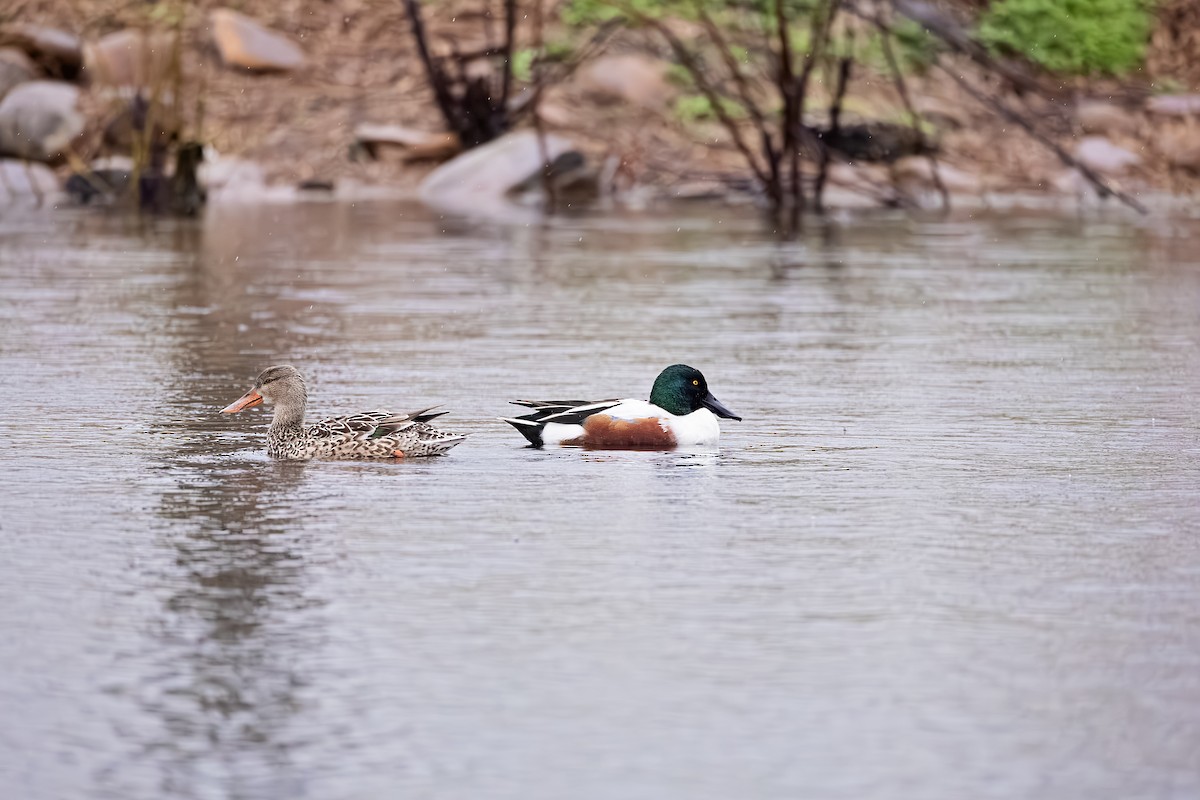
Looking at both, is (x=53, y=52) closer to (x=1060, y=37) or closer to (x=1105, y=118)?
(x=1060, y=37)

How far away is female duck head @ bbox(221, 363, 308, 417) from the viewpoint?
10789 millimetres

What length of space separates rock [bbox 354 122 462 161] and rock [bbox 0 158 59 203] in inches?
169

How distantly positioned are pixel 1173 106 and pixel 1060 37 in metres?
2.55

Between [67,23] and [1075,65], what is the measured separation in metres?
15.2

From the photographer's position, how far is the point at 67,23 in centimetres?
3797

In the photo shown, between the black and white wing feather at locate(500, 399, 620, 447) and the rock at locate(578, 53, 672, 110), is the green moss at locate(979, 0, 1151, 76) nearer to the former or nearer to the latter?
the rock at locate(578, 53, 672, 110)

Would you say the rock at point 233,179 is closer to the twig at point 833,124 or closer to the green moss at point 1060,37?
the twig at point 833,124

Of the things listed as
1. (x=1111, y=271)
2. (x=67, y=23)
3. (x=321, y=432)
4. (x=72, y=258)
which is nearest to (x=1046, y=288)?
(x=1111, y=271)

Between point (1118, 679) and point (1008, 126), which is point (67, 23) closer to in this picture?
point (1008, 126)

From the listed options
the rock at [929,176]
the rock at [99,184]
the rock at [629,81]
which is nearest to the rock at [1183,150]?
the rock at [929,176]

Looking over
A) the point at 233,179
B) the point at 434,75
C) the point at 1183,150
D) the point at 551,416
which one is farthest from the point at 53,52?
the point at 551,416

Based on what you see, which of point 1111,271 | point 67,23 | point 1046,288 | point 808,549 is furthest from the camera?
point 67,23

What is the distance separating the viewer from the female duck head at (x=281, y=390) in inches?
425

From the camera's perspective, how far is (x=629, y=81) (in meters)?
35.0
